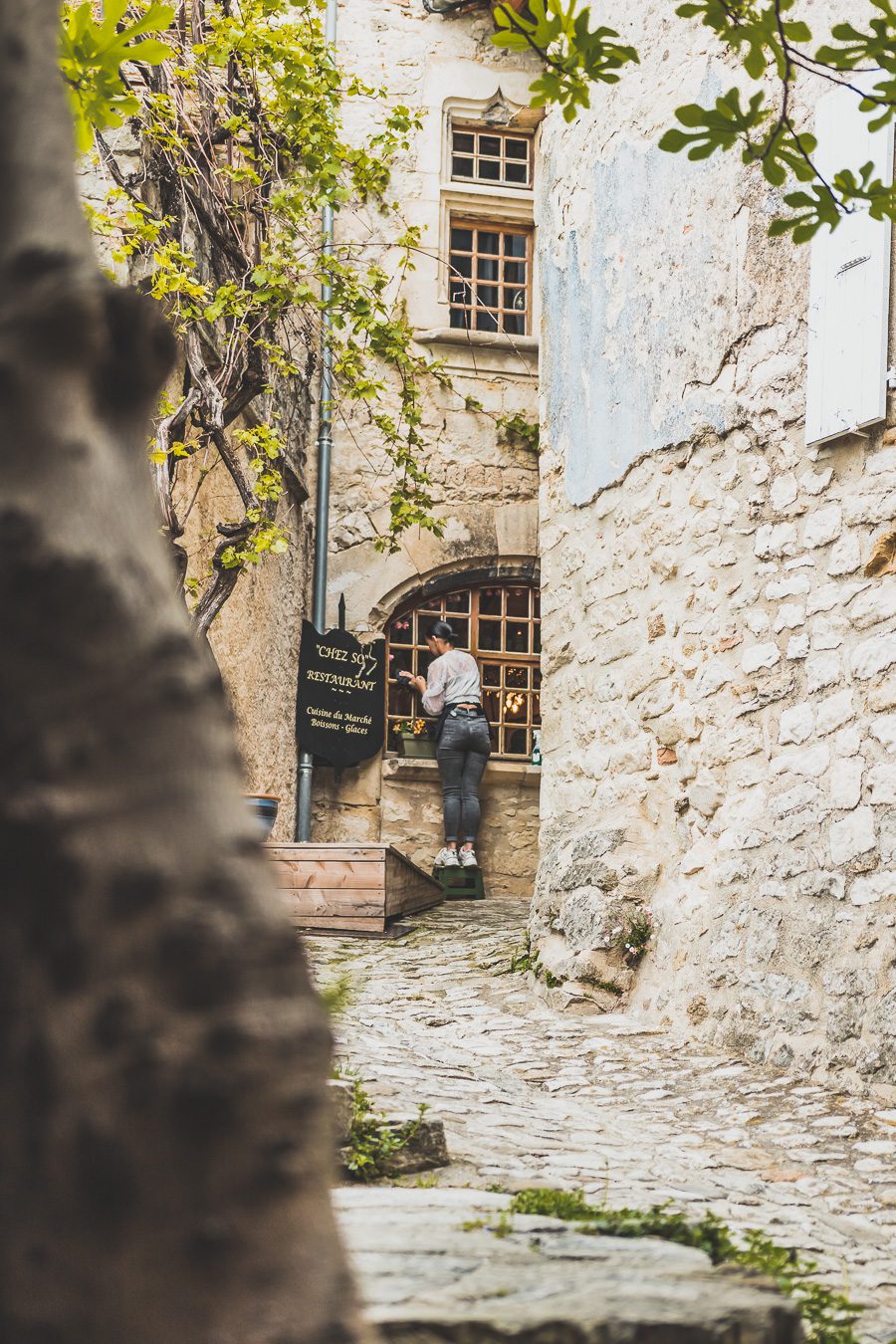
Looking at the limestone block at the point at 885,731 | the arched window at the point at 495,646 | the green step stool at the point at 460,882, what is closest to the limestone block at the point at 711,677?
the limestone block at the point at 885,731

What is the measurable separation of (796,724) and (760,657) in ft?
1.06

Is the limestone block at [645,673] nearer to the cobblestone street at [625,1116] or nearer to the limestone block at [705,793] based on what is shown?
the limestone block at [705,793]

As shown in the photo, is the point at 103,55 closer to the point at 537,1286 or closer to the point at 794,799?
the point at 537,1286

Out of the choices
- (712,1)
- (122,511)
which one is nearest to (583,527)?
(712,1)

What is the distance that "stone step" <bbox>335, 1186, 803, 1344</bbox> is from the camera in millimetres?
1501

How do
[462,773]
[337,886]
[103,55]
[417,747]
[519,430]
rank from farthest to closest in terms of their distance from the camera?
[519,430] → [417,747] → [462,773] → [337,886] → [103,55]

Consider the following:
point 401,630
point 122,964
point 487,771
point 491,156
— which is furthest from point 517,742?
point 122,964

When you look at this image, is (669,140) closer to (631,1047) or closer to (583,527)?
(631,1047)

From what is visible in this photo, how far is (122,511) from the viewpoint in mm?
969

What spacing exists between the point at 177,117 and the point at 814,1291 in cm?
656

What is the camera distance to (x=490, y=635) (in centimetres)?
985

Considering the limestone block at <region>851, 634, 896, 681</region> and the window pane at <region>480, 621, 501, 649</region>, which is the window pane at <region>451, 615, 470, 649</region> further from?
the limestone block at <region>851, 634, 896, 681</region>

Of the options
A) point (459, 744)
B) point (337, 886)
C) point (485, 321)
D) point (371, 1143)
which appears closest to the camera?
point (371, 1143)

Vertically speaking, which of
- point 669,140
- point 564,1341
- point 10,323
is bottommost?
point 564,1341
